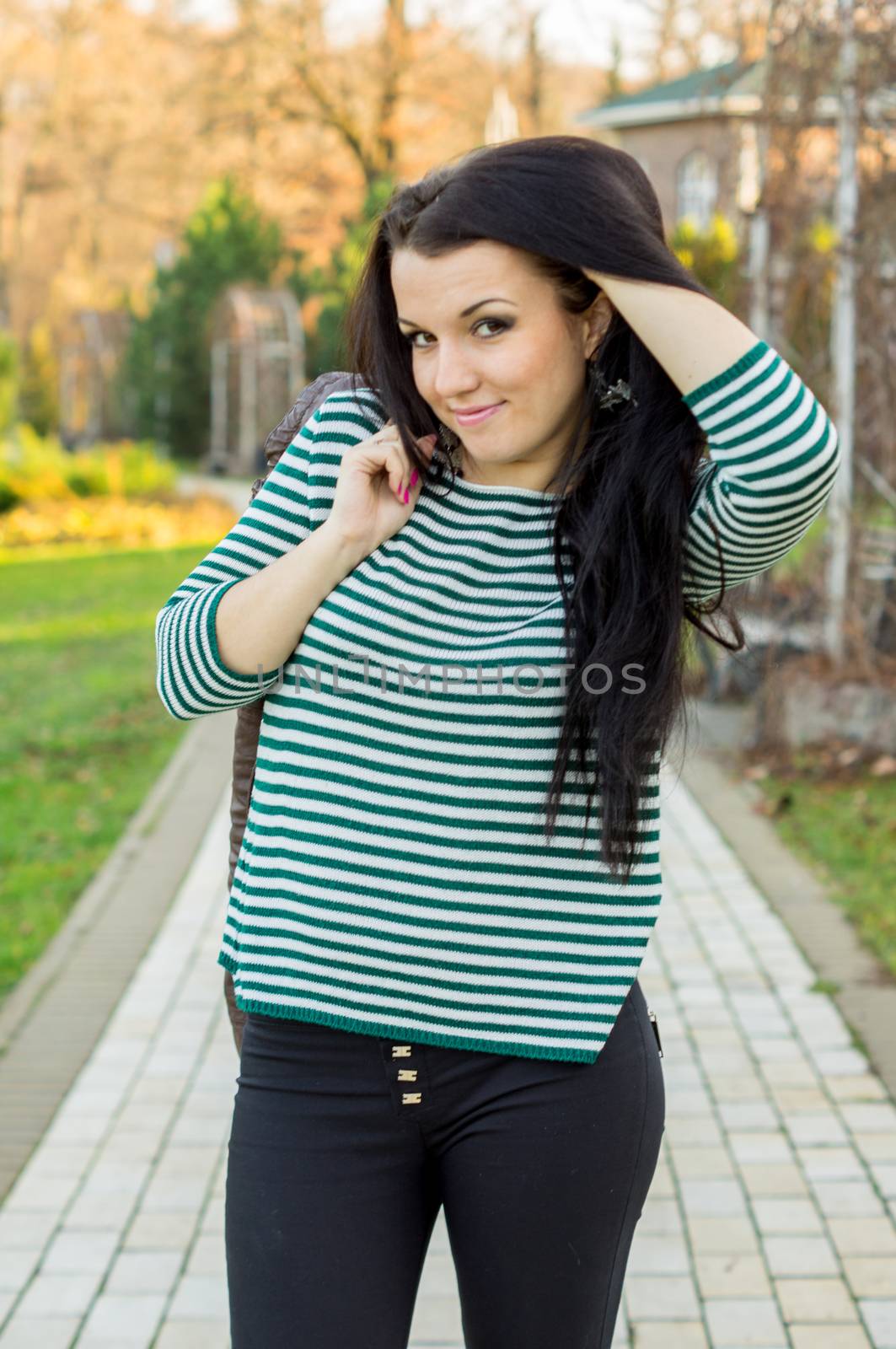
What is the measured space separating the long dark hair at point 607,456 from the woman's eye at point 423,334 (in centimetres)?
8

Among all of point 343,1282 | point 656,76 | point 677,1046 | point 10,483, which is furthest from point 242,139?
point 343,1282

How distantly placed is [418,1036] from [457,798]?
27 cm

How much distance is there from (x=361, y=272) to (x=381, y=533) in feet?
1.30

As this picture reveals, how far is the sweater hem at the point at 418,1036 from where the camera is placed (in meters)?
1.67

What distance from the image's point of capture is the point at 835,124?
6953 millimetres

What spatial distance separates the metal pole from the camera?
6.56 metres

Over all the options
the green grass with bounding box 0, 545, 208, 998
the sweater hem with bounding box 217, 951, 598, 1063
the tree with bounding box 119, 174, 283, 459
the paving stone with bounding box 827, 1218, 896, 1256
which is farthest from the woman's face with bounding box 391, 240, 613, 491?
the tree with bounding box 119, 174, 283, 459

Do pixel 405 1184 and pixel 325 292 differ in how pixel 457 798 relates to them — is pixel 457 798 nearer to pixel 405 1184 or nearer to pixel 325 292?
pixel 405 1184

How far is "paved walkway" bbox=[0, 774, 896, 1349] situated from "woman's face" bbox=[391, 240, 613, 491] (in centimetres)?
190

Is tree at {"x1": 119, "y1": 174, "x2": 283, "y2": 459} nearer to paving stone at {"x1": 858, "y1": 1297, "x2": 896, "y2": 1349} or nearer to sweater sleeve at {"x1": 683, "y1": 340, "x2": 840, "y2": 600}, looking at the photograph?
paving stone at {"x1": 858, "y1": 1297, "x2": 896, "y2": 1349}

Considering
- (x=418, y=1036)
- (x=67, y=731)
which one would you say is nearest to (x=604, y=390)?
(x=418, y=1036)

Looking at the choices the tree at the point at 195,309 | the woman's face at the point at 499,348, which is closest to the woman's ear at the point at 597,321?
the woman's face at the point at 499,348

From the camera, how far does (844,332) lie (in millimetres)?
6883

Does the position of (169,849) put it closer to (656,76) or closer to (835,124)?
(835,124)
